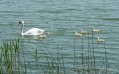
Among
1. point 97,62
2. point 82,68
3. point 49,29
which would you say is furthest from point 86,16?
point 82,68

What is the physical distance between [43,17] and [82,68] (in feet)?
36.9

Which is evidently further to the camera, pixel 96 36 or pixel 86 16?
pixel 86 16

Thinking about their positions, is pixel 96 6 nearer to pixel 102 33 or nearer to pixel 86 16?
pixel 86 16

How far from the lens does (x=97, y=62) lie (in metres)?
12.0

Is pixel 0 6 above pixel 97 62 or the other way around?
above

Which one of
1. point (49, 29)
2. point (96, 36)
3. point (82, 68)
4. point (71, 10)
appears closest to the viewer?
point (82, 68)

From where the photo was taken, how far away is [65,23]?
18656 millimetres

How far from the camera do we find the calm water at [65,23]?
45.2ft

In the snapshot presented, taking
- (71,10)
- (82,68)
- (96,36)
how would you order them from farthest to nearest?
(71,10) < (96,36) < (82,68)

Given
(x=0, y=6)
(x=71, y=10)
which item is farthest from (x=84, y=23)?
(x=0, y=6)

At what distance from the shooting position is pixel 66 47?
14406 millimetres

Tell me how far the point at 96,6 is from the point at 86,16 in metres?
2.81

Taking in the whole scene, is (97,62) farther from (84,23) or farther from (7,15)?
(7,15)

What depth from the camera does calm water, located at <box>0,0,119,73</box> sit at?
13.8 m
